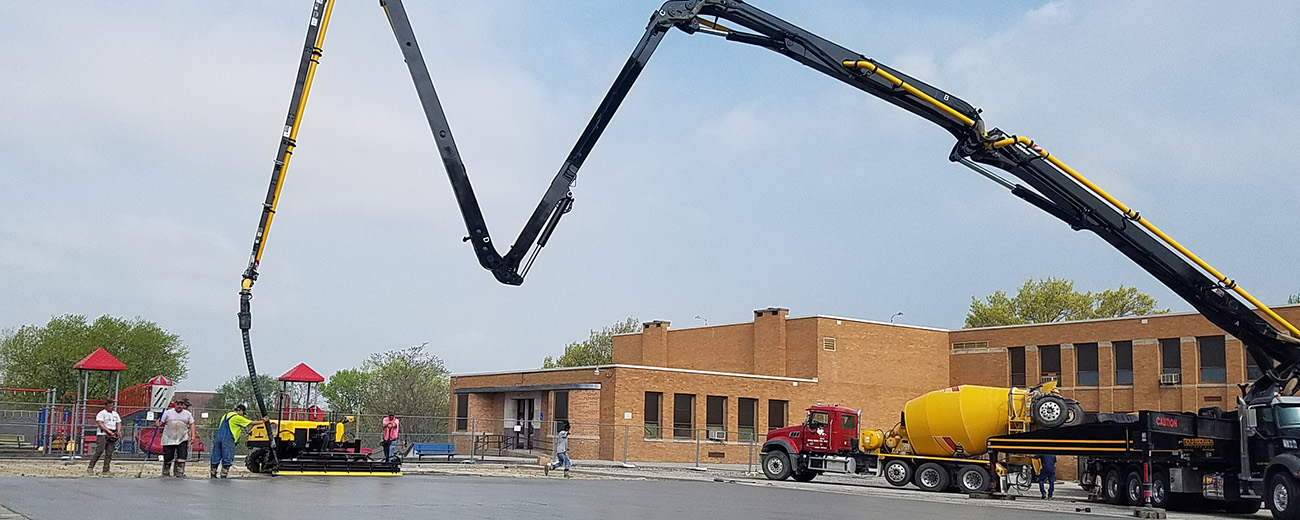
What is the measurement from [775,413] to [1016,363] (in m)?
11.8

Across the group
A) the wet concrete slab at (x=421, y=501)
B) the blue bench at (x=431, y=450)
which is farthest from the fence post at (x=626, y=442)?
the wet concrete slab at (x=421, y=501)

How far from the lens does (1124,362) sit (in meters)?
50.5

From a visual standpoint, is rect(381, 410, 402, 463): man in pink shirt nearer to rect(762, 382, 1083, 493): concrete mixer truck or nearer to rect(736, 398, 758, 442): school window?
rect(762, 382, 1083, 493): concrete mixer truck

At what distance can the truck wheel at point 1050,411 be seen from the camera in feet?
91.4

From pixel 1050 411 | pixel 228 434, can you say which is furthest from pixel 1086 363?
pixel 228 434

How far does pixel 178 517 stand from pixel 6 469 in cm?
1498

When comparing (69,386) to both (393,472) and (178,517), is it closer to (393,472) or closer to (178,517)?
(393,472)

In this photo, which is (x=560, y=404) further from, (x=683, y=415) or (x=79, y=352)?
(x=79, y=352)

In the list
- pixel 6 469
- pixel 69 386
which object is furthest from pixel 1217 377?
pixel 69 386

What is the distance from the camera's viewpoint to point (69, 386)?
70.2 metres

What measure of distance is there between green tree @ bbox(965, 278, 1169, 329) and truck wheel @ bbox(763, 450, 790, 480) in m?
46.3

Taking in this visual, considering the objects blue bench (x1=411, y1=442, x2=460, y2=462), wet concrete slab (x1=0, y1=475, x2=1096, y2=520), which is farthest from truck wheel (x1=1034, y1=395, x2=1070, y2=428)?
blue bench (x1=411, y1=442, x2=460, y2=462)

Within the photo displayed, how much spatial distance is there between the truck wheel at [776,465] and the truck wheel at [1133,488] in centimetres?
1083

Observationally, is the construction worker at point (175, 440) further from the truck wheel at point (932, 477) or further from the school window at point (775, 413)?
the school window at point (775, 413)
